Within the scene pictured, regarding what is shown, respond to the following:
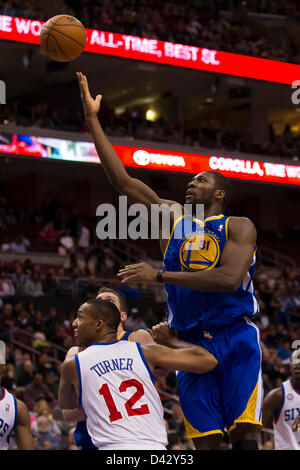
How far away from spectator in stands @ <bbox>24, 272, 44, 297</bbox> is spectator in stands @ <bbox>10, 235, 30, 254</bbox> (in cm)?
298

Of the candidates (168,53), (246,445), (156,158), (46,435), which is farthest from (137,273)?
(168,53)

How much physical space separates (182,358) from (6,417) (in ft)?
6.57

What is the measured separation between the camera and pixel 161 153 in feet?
73.8

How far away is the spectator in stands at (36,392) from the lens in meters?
12.4

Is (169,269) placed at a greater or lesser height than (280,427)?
greater

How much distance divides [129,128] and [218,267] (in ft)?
62.3

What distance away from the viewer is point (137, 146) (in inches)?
865

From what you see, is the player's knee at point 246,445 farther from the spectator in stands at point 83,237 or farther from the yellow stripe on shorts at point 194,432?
the spectator in stands at point 83,237

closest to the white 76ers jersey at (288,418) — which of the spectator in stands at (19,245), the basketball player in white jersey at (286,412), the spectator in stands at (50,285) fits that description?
the basketball player in white jersey at (286,412)

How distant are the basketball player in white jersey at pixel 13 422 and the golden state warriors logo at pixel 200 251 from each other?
1.87 m

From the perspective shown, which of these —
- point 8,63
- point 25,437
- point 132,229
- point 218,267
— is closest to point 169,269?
point 218,267

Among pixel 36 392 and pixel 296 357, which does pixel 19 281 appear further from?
pixel 296 357

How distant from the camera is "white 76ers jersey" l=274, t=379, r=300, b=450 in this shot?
24.2 feet
